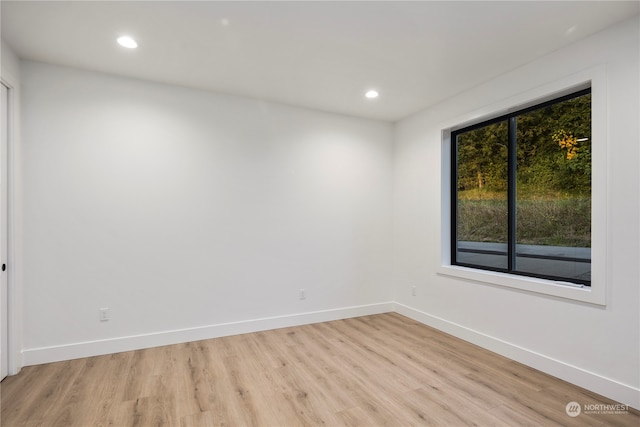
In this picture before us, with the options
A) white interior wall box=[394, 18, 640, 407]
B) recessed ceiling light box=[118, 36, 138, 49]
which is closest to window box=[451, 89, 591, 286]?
white interior wall box=[394, 18, 640, 407]

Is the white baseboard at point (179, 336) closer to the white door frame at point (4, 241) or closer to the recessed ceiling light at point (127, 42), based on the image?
the white door frame at point (4, 241)

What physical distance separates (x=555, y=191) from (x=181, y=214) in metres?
3.58

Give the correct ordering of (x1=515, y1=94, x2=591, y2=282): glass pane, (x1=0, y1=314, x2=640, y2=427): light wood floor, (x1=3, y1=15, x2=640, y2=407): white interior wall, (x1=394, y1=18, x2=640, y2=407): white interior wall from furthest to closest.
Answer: (x1=515, y1=94, x2=591, y2=282): glass pane < (x1=3, y1=15, x2=640, y2=407): white interior wall < (x1=394, y1=18, x2=640, y2=407): white interior wall < (x1=0, y1=314, x2=640, y2=427): light wood floor

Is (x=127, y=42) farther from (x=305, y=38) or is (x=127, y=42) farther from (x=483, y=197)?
(x=483, y=197)

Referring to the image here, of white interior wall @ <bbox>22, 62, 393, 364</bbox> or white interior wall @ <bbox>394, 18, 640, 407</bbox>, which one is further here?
white interior wall @ <bbox>22, 62, 393, 364</bbox>

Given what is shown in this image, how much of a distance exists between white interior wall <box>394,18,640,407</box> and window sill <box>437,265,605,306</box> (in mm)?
49

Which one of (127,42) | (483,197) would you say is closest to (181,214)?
(127,42)

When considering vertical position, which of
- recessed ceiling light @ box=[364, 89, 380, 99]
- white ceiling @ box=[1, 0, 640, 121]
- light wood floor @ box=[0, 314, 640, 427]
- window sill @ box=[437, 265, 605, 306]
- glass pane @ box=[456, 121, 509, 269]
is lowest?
light wood floor @ box=[0, 314, 640, 427]

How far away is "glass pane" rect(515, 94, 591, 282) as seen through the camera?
2660 millimetres

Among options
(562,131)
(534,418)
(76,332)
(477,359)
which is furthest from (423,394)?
(76,332)

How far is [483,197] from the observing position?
358 cm

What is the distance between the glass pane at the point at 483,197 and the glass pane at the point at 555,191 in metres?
0.18
